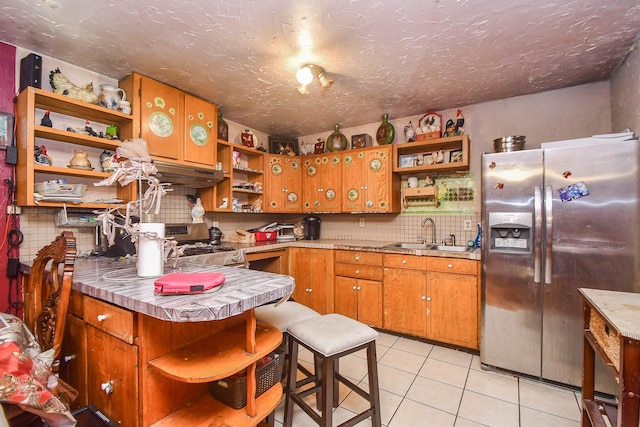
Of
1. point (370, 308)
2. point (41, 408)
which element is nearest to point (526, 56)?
point (370, 308)

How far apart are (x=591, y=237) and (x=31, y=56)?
3986 mm

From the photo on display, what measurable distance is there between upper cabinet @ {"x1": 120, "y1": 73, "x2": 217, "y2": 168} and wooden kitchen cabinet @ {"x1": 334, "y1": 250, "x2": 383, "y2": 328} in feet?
5.82

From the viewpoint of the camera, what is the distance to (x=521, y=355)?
219 centimetres

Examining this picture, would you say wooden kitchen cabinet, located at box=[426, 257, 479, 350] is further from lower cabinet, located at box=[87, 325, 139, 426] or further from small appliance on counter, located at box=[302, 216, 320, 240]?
lower cabinet, located at box=[87, 325, 139, 426]

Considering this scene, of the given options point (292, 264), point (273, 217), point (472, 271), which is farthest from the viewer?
point (273, 217)

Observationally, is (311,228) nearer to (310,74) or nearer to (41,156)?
(310,74)

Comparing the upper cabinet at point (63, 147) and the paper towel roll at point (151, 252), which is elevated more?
the upper cabinet at point (63, 147)

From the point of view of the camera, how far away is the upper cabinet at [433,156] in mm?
2938

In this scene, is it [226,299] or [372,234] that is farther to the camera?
[372,234]

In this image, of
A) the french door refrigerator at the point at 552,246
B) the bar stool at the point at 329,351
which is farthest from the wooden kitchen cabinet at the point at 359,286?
the bar stool at the point at 329,351

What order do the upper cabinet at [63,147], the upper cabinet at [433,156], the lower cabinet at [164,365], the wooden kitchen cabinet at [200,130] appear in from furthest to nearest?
the upper cabinet at [433,156]
the wooden kitchen cabinet at [200,130]
the upper cabinet at [63,147]
the lower cabinet at [164,365]

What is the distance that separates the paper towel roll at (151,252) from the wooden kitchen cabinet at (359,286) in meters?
2.12

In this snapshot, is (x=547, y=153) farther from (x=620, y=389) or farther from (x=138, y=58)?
(x=138, y=58)

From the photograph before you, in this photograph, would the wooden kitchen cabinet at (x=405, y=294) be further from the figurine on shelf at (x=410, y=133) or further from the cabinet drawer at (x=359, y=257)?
the figurine on shelf at (x=410, y=133)
